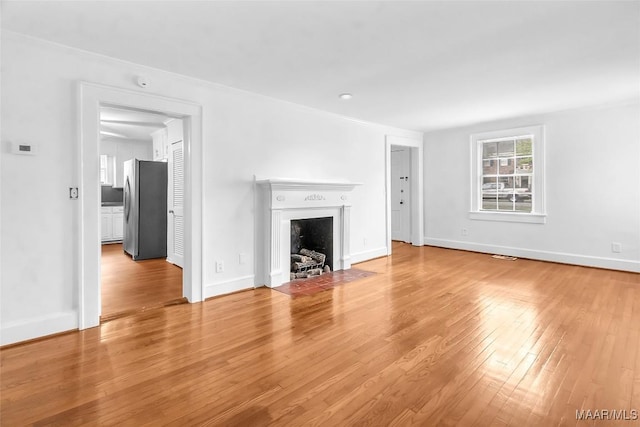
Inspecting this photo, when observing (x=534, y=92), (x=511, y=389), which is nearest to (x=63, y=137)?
(x=511, y=389)

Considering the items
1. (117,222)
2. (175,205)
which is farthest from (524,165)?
(117,222)

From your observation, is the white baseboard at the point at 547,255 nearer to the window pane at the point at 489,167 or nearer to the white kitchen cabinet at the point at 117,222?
the window pane at the point at 489,167

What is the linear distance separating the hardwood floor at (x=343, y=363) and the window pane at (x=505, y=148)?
2.90 meters

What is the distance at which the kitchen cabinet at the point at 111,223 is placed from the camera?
24.8 feet

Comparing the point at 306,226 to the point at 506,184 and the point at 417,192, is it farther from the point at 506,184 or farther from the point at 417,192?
the point at 506,184

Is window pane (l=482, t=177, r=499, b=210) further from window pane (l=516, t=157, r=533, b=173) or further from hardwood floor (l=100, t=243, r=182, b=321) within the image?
hardwood floor (l=100, t=243, r=182, b=321)

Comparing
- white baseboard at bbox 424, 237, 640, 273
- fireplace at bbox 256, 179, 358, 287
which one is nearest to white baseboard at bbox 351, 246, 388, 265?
fireplace at bbox 256, 179, 358, 287

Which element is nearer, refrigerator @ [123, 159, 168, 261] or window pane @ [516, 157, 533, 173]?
window pane @ [516, 157, 533, 173]

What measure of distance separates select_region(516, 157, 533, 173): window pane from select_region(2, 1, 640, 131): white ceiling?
155 cm

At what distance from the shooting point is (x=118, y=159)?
7949 millimetres

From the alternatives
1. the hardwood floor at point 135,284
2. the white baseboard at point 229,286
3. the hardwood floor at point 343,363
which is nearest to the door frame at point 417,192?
the hardwood floor at point 343,363

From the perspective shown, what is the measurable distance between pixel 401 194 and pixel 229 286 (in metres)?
4.84

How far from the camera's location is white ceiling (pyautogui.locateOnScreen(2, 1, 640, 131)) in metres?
2.24

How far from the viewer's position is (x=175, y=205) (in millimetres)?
5250
